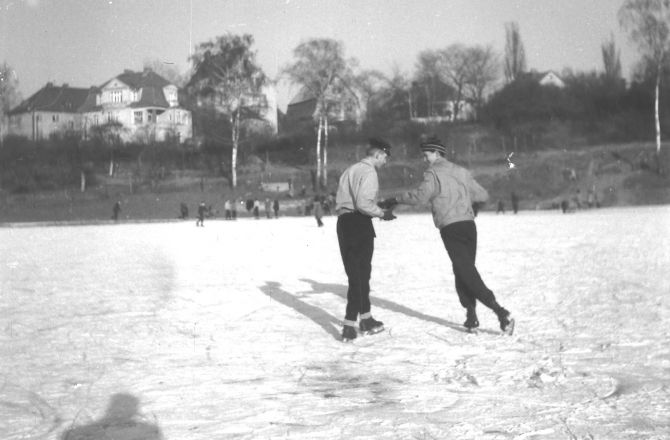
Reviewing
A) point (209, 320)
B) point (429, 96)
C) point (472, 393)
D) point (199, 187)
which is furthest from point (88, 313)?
point (429, 96)

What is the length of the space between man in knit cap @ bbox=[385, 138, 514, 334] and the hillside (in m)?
35.4

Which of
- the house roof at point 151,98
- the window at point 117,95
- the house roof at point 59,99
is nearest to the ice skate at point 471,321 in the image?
the house roof at point 151,98

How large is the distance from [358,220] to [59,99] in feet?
217

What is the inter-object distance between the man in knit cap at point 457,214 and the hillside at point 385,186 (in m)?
35.4

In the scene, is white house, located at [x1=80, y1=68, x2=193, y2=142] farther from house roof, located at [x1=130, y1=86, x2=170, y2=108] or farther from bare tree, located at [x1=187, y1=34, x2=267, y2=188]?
bare tree, located at [x1=187, y1=34, x2=267, y2=188]

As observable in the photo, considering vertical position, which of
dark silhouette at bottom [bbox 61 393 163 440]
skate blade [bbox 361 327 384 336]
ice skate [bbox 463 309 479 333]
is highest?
ice skate [bbox 463 309 479 333]

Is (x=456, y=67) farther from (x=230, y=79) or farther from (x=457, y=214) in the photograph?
(x=457, y=214)

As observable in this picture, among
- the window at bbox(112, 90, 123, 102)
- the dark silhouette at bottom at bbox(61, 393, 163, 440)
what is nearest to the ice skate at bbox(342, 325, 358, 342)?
the dark silhouette at bottom at bbox(61, 393, 163, 440)

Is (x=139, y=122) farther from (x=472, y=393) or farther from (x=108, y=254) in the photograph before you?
(x=472, y=393)

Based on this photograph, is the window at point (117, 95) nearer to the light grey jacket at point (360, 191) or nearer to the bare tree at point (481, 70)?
the bare tree at point (481, 70)

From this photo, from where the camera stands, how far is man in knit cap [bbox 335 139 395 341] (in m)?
5.62

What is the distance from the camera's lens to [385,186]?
5112cm

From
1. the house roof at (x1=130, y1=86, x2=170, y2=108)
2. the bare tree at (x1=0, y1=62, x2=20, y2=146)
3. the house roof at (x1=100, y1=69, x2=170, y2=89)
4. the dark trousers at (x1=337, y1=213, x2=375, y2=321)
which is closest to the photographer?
the dark trousers at (x1=337, y1=213, x2=375, y2=321)

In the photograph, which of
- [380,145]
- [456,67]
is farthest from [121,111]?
[380,145]
